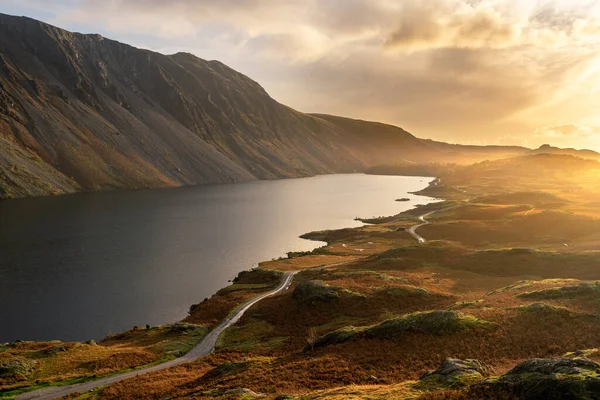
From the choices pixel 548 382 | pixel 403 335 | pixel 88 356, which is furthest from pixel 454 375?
pixel 88 356

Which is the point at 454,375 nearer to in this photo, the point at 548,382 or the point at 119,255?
the point at 548,382

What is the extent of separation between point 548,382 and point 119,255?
10092 cm

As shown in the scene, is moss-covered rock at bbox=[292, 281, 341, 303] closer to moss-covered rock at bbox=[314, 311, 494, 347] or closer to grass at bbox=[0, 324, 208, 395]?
grass at bbox=[0, 324, 208, 395]

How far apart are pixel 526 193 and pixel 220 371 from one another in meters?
180

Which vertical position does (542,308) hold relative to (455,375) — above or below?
below

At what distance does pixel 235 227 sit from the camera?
14800 centimetres

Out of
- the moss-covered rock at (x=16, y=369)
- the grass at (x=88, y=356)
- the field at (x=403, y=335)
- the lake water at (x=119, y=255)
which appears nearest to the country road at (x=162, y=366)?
the grass at (x=88, y=356)

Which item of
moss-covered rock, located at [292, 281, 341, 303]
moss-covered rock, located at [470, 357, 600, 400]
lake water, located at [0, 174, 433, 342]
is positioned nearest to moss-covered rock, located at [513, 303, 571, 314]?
moss-covered rock, located at [470, 357, 600, 400]

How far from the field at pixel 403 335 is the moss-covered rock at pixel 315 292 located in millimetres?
194

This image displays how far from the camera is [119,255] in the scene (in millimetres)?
103250

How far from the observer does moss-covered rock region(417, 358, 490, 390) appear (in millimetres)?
24344

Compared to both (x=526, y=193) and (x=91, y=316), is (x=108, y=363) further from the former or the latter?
(x=526, y=193)

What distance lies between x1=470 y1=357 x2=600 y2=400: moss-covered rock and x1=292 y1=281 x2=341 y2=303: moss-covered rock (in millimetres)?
37402

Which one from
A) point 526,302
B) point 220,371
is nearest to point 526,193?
point 526,302
